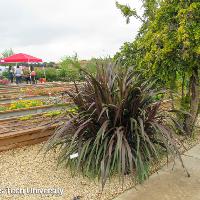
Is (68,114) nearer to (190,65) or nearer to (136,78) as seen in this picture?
(136,78)

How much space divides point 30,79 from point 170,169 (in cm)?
1829

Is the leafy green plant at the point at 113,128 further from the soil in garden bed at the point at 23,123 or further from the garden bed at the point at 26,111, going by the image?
Result: the garden bed at the point at 26,111

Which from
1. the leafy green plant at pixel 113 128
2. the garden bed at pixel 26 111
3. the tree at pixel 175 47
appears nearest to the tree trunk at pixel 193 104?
the tree at pixel 175 47

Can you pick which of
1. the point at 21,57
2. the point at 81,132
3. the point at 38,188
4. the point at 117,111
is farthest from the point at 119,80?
the point at 21,57

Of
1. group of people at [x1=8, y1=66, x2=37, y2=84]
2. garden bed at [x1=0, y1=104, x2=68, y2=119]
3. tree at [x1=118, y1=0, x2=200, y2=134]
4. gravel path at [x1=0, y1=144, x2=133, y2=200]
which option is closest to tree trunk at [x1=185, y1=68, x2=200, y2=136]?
tree at [x1=118, y1=0, x2=200, y2=134]

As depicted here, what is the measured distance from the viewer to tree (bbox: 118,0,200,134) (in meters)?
4.77

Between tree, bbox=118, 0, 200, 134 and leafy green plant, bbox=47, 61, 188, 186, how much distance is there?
103 cm

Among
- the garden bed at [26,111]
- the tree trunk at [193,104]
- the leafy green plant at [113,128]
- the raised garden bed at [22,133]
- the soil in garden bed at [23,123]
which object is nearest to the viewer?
the leafy green plant at [113,128]

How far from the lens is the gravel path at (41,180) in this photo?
3.54 metres

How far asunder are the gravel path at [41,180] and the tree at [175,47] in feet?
7.32

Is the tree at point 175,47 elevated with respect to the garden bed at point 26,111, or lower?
elevated

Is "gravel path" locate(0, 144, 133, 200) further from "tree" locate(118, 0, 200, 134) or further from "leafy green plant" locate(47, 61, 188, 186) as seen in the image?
"tree" locate(118, 0, 200, 134)

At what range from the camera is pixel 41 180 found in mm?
3914

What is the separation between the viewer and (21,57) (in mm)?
20344
